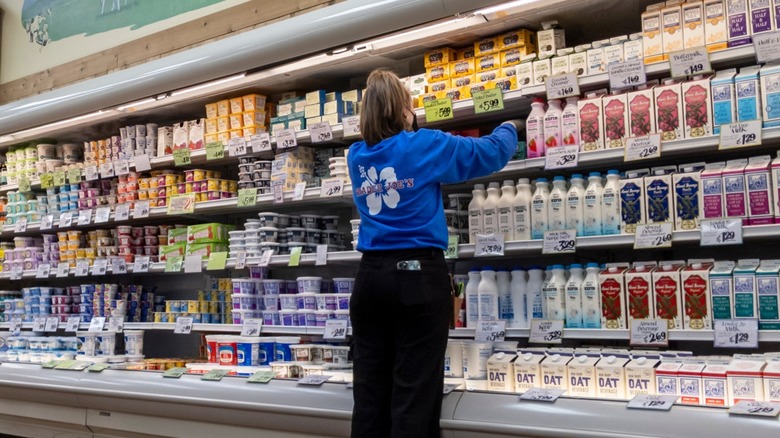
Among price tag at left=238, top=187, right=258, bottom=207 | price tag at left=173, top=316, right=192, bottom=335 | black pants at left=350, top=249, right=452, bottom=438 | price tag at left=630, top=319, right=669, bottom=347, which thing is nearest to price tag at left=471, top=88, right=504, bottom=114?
black pants at left=350, top=249, right=452, bottom=438

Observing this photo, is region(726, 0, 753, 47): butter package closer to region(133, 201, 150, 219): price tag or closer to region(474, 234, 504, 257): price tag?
region(474, 234, 504, 257): price tag

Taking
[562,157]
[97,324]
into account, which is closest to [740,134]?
[562,157]

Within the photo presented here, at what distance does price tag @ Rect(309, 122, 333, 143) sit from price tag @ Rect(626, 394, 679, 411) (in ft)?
6.53

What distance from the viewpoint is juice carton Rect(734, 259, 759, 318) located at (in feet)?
8.89

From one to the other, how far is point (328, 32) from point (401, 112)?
2.92 feet

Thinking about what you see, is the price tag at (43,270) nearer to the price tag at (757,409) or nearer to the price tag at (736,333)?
the price tag at (736,333)

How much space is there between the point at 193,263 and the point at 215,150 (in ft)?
2.20

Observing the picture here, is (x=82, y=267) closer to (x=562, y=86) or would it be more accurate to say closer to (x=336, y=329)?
(x=336, y=329)

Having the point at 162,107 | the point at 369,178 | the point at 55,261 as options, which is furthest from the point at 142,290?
the point at 369,178

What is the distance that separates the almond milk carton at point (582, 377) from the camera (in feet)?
9.38

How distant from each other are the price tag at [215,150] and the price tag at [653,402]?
2.69 meters

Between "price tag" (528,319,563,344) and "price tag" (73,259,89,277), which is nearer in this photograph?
"price tag" (528,319,563,344)

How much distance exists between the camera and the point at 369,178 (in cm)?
285

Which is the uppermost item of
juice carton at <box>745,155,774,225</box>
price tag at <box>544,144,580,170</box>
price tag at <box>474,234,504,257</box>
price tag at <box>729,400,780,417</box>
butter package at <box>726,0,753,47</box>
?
butter package at <box>726,0,753,47</box>
